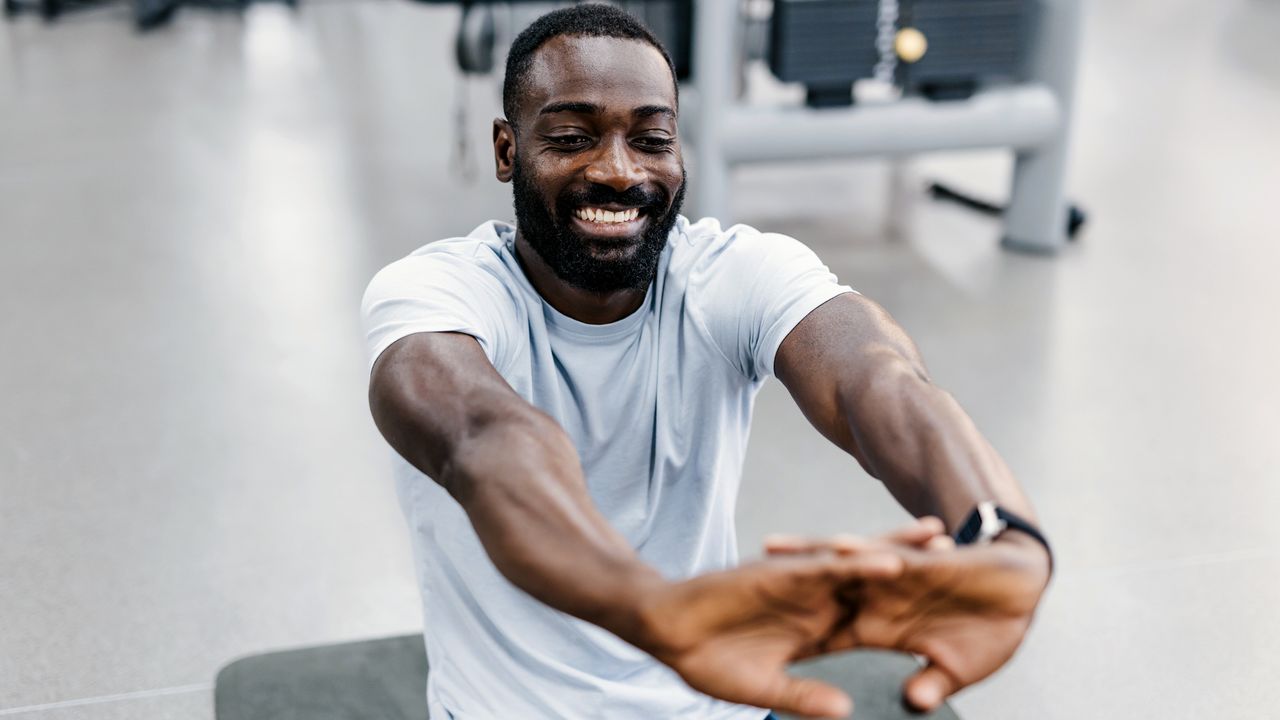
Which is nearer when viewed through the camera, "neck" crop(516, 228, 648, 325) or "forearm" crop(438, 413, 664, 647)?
Result: "forearm" crop(438, 413, 664, 647)

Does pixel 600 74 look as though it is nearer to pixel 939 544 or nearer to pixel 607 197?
pixel 607 197

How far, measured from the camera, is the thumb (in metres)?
0.86

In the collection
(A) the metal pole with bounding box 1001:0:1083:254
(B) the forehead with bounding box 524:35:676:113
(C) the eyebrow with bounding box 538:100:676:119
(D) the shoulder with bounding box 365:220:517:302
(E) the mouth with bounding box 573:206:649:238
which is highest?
(B) the forehead with bounding box 524:35:676:113

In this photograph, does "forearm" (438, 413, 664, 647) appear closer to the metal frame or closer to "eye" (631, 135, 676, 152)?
"eye" (631, 135, 676, 152)

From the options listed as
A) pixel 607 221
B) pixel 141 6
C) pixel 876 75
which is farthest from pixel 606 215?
pixel 141 6

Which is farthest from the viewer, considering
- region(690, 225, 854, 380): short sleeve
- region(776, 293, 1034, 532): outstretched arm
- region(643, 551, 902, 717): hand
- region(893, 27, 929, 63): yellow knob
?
region(893, 27, 929, 63): yellow knob

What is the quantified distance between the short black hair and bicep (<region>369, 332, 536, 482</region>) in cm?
31

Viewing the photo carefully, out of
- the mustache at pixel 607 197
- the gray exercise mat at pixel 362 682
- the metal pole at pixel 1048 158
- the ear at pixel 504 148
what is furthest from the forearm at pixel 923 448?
the metal pole at pixel 1048 158

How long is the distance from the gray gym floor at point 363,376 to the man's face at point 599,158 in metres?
1.02

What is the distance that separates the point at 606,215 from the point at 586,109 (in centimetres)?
Result: 11

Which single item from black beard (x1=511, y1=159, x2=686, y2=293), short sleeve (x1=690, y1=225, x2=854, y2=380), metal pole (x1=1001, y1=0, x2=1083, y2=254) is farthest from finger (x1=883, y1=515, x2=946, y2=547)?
metal pole (x1=1001, y1=0, x2=1083, y2=254)

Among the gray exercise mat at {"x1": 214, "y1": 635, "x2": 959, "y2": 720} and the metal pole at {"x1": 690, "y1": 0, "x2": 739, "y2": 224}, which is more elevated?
the metal pole at {"x1": 690, "y1": 0, "x2": 739, "y2": 224}

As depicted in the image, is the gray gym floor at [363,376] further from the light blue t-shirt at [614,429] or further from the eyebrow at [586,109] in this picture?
the eyebrow at [586,109]

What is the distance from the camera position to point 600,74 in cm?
129
